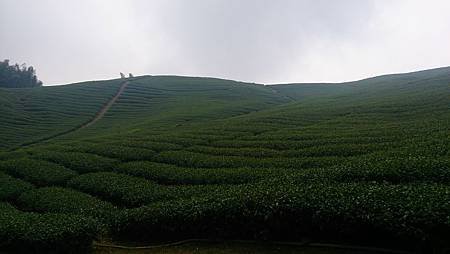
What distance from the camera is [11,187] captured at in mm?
25891

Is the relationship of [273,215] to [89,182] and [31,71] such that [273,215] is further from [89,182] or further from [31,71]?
[31,71]

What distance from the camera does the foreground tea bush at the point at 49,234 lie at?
54.0ft

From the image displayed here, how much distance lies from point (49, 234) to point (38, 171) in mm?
12961

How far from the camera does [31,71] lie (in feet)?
442

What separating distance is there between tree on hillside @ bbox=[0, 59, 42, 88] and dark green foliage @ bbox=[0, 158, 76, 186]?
10054 centimetres

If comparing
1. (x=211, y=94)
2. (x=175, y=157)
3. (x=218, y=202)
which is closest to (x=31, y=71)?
(x=211, y=94)

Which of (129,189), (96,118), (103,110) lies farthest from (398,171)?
(103,110)

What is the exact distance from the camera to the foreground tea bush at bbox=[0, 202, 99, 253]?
16.5 m

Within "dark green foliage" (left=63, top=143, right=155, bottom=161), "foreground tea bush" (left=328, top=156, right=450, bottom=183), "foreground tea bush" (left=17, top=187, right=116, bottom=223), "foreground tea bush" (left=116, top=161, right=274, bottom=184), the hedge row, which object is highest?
"foreground tea bush" (left=328, top=156, right=450, bottom=183)

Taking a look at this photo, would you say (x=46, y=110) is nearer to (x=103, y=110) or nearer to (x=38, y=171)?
(x=103, y=110)

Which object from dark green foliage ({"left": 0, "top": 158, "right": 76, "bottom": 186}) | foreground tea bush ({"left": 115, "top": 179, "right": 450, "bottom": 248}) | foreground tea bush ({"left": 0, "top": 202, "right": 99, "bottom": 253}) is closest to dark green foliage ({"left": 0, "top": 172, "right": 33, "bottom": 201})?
dark green foliage ({"left": 0, "top": 158, "right": 76, "bottom": 186})

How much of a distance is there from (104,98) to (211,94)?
66.5ft

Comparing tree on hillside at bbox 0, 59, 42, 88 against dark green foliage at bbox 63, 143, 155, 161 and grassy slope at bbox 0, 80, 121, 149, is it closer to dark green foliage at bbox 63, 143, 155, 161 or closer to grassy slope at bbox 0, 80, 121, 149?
grassy slope at bbox 0, 80, 121, 149

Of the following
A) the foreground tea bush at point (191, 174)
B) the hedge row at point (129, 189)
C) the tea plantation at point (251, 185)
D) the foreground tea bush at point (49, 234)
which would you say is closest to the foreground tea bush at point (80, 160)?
the tea plantation at point (251, 185)
